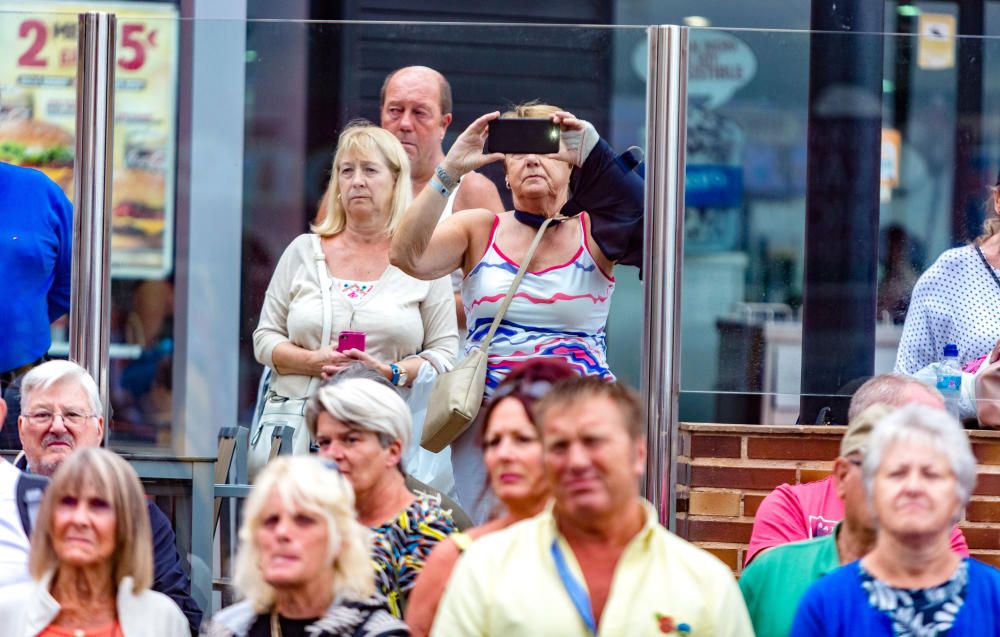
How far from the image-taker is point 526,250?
544 cm

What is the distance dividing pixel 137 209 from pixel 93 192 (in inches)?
6.1

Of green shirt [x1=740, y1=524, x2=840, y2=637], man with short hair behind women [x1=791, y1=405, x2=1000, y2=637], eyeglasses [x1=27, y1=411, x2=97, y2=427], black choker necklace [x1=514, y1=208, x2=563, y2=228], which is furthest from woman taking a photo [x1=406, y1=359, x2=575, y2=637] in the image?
eyeglasses [x1=27, y1=411, x2=97, y2=427]

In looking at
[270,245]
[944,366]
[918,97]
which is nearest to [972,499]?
[944,366]

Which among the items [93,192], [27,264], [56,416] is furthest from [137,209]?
[56,416]

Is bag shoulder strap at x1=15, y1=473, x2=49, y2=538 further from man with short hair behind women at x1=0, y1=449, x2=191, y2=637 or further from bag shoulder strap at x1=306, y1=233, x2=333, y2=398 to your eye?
bag shoulder strap at x1=306, y1=233, x2=333, y2=398

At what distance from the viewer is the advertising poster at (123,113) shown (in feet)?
18.6

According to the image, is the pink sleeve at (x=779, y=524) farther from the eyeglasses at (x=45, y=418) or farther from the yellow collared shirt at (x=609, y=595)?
the eyeglasses at (x=45, y=418)

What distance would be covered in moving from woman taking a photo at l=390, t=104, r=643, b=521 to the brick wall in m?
0.44

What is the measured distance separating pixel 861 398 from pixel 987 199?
1073 millimetres

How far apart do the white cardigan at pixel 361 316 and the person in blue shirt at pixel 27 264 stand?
77 cm

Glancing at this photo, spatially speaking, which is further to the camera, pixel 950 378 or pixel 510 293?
pixel 950 378

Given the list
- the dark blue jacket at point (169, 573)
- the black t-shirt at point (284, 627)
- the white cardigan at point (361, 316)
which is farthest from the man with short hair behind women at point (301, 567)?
the white cardigan at point (361, 316)

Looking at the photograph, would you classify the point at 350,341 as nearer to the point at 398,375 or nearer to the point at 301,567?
the point at 398,375

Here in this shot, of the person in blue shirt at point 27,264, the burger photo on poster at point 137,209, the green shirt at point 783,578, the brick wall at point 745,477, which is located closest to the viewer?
the green shirt at point 783,578
